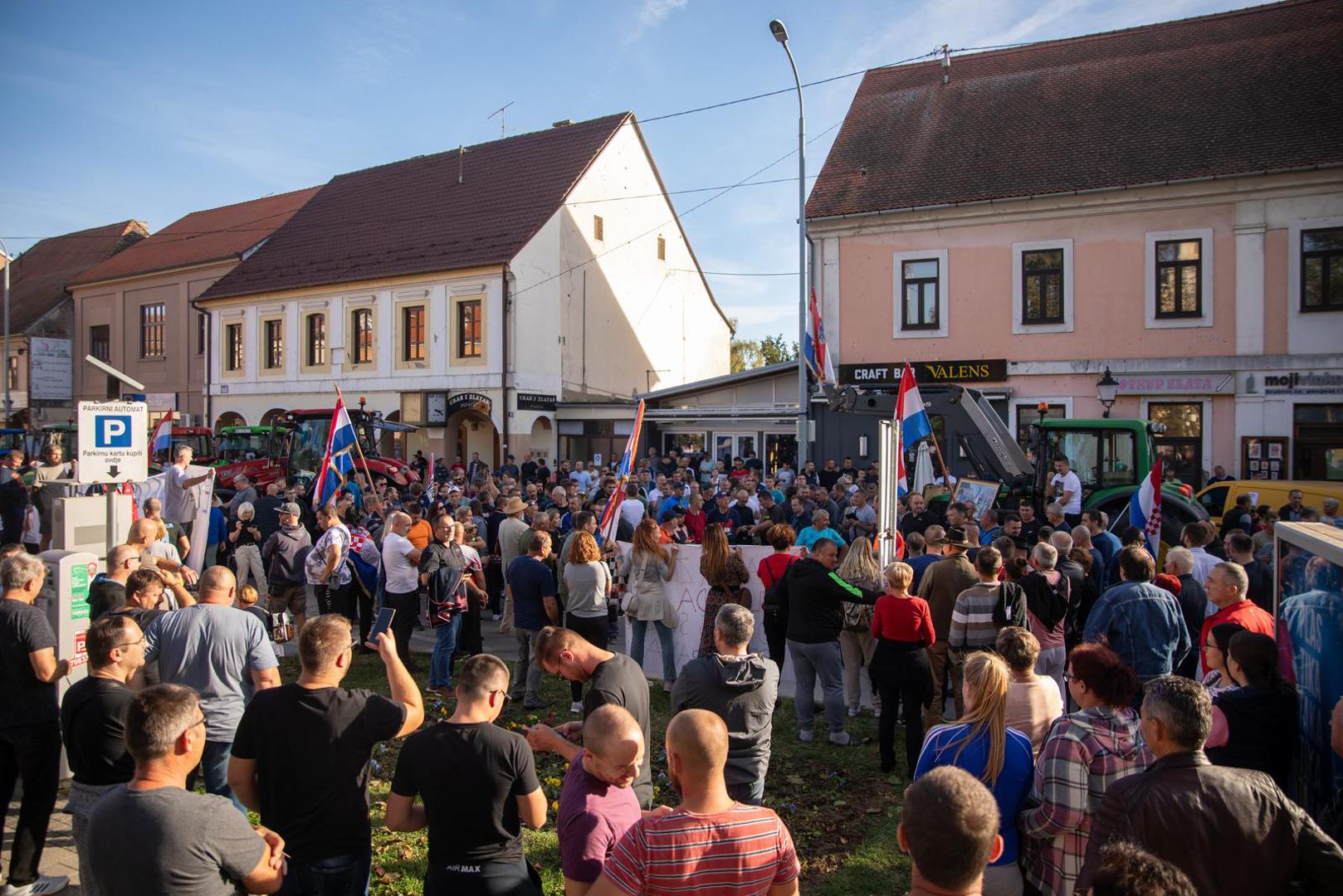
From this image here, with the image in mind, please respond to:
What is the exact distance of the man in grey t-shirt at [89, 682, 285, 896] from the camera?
289 cm

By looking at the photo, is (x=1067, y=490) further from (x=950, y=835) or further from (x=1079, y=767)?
(x=950, y=835)

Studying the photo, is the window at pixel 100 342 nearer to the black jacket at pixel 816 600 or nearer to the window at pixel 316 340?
the window at pixel 316 340

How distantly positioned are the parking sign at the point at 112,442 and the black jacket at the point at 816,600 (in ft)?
21.1

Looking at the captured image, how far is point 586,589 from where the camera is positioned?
7977mm

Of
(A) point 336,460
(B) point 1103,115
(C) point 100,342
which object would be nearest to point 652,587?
(A) point 336,460

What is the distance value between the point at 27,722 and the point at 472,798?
10.3 ft

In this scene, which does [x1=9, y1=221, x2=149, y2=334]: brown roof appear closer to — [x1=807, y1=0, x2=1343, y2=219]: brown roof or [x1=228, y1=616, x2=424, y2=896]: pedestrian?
[x1=807, y1=0, x2=1343, y2=219]: brown roof

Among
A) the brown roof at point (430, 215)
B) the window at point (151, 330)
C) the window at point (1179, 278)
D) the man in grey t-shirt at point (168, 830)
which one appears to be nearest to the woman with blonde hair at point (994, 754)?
the man in grey t-shirt at point (168, 830)

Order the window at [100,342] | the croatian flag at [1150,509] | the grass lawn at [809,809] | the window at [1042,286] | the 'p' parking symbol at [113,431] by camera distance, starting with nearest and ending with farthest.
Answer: the grass lawn at [809,809] < the 'p' parking symbol at [113,431] < the croatian flag at [1150,509] < the window at [1042,286] < the window at [100,342]

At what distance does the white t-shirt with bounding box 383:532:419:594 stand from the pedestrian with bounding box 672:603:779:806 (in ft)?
17.4

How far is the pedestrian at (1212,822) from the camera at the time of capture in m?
2.89

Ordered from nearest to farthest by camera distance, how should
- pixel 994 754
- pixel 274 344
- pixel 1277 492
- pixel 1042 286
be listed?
pixel 994 754 < pixel 1277 492 < pixel 1042 286 < pixel 274 344

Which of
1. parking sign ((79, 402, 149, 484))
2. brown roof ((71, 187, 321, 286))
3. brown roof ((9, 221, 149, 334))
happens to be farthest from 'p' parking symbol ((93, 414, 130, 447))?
brown roof ((9, 221, 149, 334))

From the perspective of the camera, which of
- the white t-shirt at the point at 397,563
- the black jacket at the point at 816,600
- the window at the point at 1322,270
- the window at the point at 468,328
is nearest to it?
the black jacket at the point at 816,600
